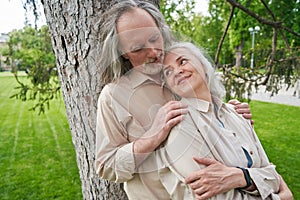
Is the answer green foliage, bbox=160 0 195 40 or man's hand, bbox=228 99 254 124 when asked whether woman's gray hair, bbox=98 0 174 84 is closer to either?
man's hand, bbox=228 99 254 124

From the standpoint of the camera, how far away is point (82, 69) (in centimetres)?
105

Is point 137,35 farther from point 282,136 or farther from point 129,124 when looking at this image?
point 282,136

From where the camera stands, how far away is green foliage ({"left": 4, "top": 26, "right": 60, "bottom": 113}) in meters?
3.11

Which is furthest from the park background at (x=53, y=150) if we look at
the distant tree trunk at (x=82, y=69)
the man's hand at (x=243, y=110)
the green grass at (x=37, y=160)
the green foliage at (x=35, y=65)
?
the distant tree trunk at (x=82, y=69)

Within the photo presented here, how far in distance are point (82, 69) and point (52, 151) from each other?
13.9 feet

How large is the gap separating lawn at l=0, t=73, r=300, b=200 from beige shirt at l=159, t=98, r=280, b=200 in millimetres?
2745

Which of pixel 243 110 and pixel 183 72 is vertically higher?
pixel 183 72

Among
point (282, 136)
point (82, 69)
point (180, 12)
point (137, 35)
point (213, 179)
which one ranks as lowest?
point (282, 136)

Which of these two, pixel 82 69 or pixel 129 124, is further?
pixel 82 69

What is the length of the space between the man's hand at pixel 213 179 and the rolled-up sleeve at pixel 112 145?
0.55 feet

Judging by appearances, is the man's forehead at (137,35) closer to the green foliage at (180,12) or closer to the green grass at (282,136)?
the green foliage at (180,12)

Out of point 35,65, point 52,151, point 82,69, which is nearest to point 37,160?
point 52,151

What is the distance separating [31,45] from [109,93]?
3124 mm

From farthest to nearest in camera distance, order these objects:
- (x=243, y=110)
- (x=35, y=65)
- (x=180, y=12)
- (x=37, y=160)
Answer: (x=37, y=160), (x=180, y=12), (x=35, y=65), (x=243, y=110)
